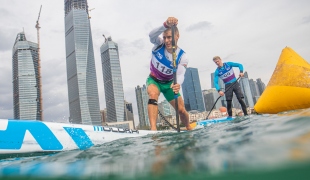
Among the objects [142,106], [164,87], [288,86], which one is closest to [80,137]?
[164,87]

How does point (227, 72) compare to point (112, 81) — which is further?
point (112, 81)

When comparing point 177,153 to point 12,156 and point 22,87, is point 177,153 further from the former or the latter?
point 22,87

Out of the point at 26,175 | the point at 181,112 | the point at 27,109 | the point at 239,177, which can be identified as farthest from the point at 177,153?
the point at 27,109

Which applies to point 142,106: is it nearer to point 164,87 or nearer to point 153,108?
point 164,87

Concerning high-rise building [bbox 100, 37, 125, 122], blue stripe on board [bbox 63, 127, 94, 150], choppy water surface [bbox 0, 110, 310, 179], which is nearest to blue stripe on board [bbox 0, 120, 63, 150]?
blue stripe on board [bbox 63, 127, 94, 150]

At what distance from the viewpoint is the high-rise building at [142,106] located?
322 ft

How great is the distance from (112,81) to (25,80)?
58866 mm

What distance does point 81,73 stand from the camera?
106 metres

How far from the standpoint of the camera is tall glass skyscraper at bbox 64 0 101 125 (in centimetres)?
10062

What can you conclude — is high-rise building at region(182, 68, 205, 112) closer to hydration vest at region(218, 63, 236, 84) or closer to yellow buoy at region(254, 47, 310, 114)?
hydration vest at region(218, 63, 236, 84)

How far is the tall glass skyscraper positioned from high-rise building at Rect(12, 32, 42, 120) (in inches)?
1208

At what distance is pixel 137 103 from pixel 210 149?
10377 cm

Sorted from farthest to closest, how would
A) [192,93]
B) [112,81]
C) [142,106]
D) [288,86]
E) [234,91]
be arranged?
1. [192,93]
2. [112,81]
3. [142,106]
4. [234,91]
5. [288,86]

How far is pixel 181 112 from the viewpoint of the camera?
504 centimetres
